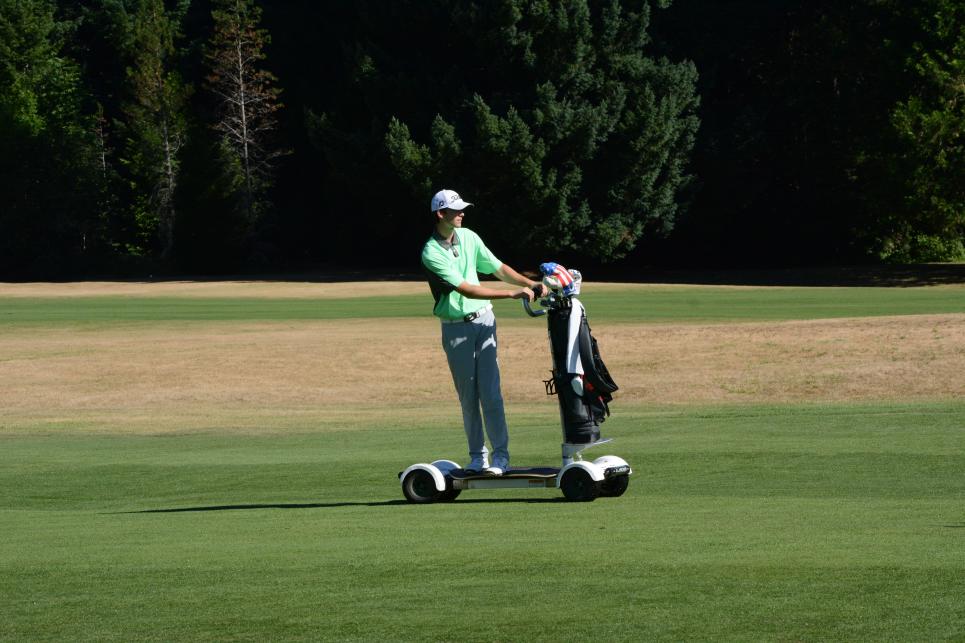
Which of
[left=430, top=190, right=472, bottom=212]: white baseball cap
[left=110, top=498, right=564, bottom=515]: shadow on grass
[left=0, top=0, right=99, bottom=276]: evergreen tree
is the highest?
[left=0, top=0, right=99, bottom=276]: evergreen tree

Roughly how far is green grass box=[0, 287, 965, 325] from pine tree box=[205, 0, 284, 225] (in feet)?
66.2

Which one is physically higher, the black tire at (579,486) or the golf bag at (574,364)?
the golf bag at (574,364)

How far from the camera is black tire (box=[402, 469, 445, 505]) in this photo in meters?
10.8

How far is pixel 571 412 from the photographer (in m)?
10.4

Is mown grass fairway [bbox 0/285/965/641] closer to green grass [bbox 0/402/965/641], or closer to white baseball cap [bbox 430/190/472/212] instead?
green grass [bbox 0/402/965/641]

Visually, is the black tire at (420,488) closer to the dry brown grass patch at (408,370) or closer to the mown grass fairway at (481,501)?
the mown grass fairway at (481,501)

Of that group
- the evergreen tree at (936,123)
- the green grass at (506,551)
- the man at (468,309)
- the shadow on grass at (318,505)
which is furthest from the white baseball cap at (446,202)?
the evergreen tree at (936,123)

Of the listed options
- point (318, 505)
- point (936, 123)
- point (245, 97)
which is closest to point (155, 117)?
point (245, 97)

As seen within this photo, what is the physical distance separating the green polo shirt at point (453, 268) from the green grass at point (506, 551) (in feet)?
4.59

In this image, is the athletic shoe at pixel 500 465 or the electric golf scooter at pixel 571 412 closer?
the electric golf scooter at pixel 571 412

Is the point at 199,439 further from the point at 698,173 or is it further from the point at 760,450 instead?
the point at 698,173

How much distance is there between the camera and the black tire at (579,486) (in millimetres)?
10250

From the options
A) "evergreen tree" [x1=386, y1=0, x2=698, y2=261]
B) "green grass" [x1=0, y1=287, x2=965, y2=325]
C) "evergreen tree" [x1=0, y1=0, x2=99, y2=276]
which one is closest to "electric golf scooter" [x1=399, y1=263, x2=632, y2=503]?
"green grass" [x1=0, y1=287, x2=965, y2=325]

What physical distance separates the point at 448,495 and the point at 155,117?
206ft
